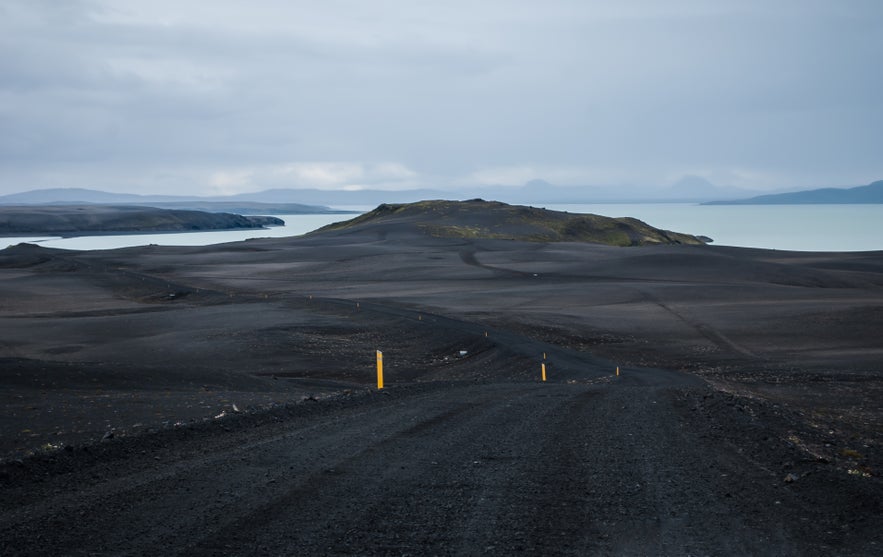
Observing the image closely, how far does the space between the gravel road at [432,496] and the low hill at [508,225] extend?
89.4 m

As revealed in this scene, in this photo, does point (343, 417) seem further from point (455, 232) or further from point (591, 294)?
point (455, 232)

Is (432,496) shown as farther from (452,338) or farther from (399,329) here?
(399,329)

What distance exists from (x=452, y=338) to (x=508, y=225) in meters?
84.3

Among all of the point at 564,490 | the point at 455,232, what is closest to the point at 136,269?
the point at 455,232

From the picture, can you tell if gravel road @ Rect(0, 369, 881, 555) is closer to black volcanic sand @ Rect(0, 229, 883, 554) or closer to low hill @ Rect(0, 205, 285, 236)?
black volcanic sand @ Rect(0, 229, 883, 554)

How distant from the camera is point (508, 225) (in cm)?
11381

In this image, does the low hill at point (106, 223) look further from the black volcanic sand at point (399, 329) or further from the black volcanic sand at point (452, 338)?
the black volcanic sand at point (399, 329)

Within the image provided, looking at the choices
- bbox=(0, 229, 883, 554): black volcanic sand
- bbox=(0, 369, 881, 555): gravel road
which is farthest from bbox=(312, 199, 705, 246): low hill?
bbox=(0, 369, 881, 555): gravel road

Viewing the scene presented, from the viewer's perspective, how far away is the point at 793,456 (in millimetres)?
9430

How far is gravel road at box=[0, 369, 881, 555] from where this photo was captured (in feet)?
22.2

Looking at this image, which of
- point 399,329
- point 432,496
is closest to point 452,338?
point 399,329

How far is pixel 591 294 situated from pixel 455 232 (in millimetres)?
59688

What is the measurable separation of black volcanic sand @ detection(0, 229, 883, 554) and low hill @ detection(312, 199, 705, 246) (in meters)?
32.8

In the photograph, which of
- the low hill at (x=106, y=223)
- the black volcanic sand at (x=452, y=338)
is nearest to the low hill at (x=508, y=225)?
the black volcanic sand at (x=452, y=338)
